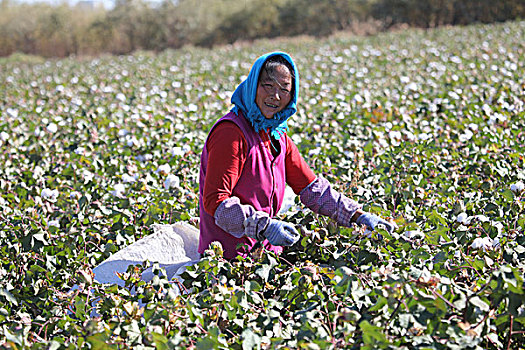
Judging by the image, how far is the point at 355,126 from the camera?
15.4ft

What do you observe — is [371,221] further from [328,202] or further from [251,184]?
[251,184]

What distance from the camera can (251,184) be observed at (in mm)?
2242

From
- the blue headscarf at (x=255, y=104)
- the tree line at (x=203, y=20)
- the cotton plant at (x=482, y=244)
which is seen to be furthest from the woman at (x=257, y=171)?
the tree line at (x=203, y=20)

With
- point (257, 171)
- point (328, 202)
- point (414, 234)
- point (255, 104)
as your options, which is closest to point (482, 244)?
point (414, 234)

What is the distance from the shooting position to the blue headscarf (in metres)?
2.18

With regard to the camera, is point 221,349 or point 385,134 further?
point 385,134

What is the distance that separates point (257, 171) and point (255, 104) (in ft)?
0.89

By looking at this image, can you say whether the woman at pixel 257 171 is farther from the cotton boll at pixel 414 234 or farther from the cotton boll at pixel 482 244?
the cotton boll at pixel 482 244

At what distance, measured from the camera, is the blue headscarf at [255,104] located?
2178mm

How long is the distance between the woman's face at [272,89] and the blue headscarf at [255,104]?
0.02 meters

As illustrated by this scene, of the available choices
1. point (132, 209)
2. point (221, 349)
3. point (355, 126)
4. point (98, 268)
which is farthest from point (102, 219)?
point (355, 126)

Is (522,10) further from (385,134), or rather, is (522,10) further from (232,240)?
(232,240)

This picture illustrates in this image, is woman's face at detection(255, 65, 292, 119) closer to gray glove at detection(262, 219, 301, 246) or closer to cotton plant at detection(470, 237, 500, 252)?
gray glove at detection(262, 219, 301, 246)

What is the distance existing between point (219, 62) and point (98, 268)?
8.70 m
